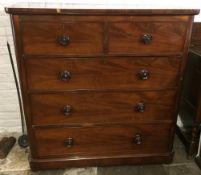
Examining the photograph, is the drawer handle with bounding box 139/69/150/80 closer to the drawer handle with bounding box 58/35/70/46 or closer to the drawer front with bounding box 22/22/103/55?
the drawer front with bounding box 22/22/103/55

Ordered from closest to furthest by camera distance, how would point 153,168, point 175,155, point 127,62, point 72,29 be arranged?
point 72,29
point 127,62
point 153,168
point 175,155

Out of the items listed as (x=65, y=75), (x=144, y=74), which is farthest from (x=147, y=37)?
(x=65, y=75)

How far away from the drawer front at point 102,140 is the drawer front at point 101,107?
0.07 m

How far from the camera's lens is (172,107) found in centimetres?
150

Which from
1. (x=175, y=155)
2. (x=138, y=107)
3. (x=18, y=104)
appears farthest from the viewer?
(x=18, y=104)

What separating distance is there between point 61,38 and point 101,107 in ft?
1.60

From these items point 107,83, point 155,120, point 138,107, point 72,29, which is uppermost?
point 72,29

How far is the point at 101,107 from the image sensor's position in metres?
1.46

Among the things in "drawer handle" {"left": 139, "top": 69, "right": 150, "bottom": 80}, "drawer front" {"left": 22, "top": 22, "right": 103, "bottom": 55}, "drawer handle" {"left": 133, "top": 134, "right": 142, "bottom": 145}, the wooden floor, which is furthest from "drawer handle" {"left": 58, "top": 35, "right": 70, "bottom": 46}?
the wooden floor

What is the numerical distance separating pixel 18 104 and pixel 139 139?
1.04 metres

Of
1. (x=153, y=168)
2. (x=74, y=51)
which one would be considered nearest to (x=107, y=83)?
(x=74, y=51)

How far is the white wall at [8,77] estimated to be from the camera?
5.64ft

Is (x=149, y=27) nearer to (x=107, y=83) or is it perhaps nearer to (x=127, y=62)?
(x=127, y=62)

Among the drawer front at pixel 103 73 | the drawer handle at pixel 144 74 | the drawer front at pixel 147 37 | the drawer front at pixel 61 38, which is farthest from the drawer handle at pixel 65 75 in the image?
the drawer handle at pixel 144 74
